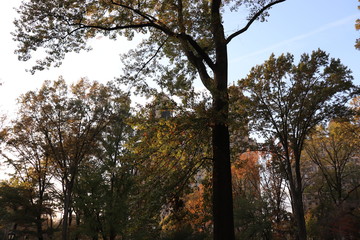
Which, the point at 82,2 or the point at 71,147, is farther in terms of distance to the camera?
the point at 71,147

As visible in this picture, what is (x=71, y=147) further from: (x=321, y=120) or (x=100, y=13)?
(x=321, y=120)

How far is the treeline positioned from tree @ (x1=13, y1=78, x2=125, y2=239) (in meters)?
0.07

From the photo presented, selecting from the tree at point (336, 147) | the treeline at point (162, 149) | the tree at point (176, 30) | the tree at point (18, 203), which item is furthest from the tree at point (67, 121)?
the tree at point (336, 147)

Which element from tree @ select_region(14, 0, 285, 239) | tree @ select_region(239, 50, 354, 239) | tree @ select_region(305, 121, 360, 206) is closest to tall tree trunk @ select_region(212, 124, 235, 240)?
tree @ select_region(14, 0, 285, 239)

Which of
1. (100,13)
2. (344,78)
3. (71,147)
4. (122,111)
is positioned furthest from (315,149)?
(100,13)

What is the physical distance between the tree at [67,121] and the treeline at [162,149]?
74mm

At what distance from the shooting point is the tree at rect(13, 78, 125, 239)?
19031 millimetres

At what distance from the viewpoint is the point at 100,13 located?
9.11 meters

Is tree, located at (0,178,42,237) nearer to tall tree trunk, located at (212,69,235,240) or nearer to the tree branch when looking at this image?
tall tree trunk, located at (212,69,235,240)

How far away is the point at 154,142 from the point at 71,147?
13442 millimetres

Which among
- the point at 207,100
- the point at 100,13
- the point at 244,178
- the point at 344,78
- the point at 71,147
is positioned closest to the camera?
the point at 207,100

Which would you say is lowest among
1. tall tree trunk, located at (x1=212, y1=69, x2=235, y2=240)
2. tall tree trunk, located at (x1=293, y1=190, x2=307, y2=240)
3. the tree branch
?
tall tree trunk, located at (x1=293, y1=190, x2=307, y2=240)

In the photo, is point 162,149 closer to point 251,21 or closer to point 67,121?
point 251,21

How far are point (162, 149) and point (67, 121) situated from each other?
13572 mm
